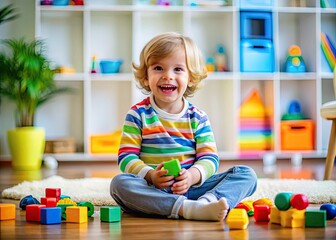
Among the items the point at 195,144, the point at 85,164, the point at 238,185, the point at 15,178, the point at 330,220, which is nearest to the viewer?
the point at 330,220

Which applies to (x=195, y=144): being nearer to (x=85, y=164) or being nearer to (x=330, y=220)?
(x=330, y=220)

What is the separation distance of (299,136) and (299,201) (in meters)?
2.83

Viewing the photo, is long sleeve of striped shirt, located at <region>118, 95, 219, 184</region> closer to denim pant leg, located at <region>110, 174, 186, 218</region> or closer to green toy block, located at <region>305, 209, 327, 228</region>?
denim pant leg, located at <region>110, 174, 186, 218</region>

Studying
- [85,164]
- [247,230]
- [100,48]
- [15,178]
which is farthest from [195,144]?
[100,48]

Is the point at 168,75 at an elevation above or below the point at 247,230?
above

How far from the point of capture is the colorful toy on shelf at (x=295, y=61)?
4.23 metres

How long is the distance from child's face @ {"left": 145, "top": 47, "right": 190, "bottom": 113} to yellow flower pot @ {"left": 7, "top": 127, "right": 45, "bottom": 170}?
206cm

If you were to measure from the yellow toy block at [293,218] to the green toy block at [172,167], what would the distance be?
0.29 m

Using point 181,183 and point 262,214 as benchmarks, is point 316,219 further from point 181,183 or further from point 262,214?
point 181,183

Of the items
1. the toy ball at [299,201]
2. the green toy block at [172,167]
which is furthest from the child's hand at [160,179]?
the toy ball at [299,201]

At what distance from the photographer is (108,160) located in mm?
4059

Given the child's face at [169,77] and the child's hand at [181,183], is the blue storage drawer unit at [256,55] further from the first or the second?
the child's hand at [181,183]

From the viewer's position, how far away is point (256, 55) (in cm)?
413

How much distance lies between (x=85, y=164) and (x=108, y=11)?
A: 3.37ft
